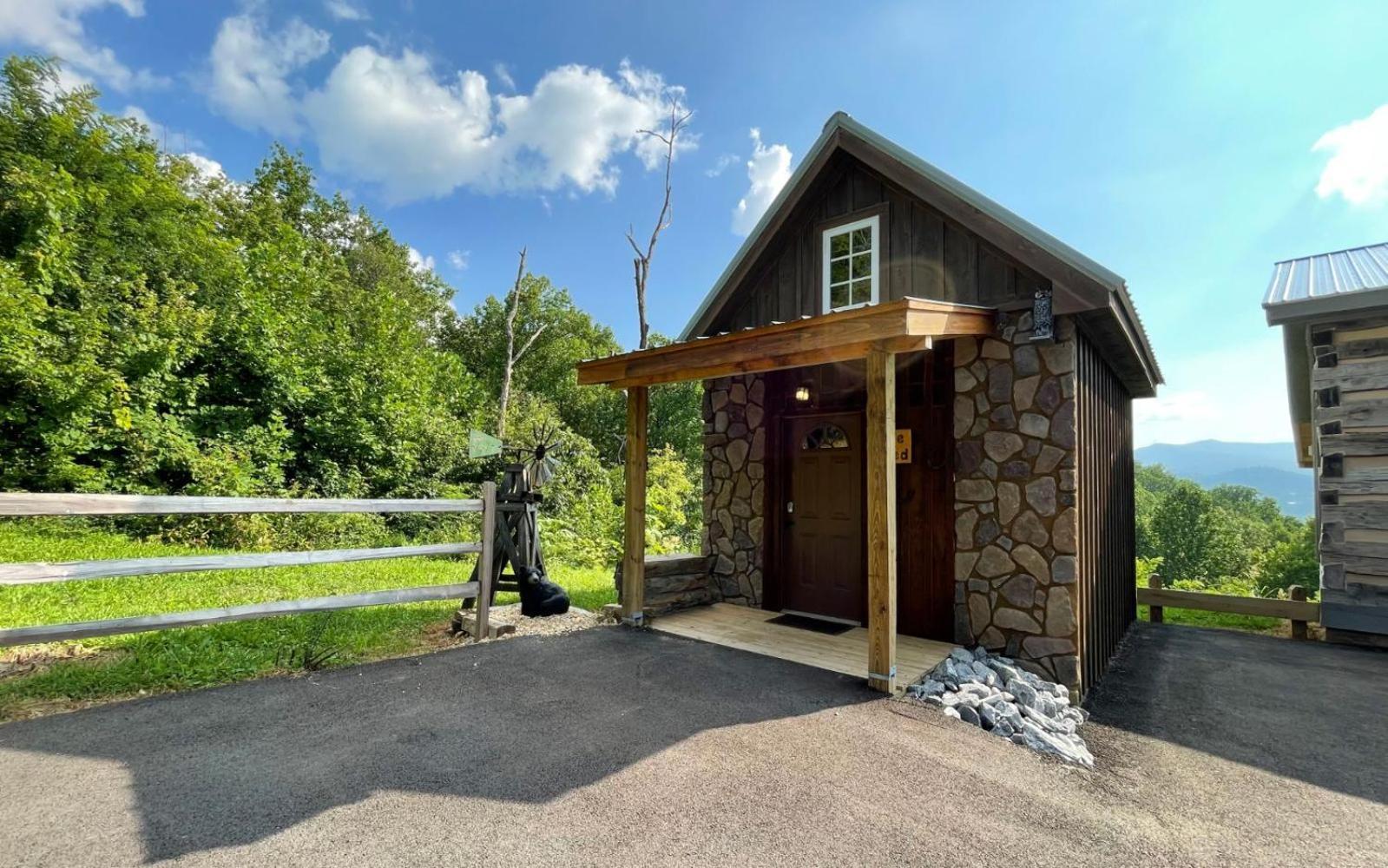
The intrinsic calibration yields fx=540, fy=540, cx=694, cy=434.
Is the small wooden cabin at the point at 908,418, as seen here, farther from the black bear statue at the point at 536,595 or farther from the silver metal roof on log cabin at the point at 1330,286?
the silver metal roof on log cabin at the point at 1330,286

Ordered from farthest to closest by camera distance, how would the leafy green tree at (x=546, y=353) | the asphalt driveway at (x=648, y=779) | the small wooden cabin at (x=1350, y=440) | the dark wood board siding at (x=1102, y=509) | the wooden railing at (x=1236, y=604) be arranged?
the leafy green tree at (x=546, y=353) < the wooden railing at (x=1236, y=604) < the small wooden cabin at (x=1350, y=440) < the dark wood board siding at (x=1102, y=509) < the asphalt driveway at (x=648, y=779)

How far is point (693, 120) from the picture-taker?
15.1 m

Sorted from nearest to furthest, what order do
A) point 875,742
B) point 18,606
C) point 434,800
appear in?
point 434,800 → point 875,742 → point 18,606

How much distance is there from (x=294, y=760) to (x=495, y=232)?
746 inches

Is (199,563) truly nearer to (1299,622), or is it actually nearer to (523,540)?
(523,540)

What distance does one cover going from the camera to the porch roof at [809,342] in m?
3.70

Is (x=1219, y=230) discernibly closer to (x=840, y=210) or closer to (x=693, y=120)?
(x=840, y=210)

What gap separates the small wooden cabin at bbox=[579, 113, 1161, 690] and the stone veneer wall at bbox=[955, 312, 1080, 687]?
0.01 meters

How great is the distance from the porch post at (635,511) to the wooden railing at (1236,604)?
7227mm

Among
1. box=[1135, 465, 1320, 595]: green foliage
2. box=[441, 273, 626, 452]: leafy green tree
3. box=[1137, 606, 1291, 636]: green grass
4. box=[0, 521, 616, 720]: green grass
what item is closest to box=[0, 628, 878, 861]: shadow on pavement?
box=[0, 521, 616, 720]: green grass

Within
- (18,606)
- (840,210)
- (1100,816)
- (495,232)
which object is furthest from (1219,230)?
(495,232)

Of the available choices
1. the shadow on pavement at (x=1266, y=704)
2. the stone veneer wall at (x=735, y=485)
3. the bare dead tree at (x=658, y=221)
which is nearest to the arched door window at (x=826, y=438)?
the stone veneer wall at (x=735, y=485)

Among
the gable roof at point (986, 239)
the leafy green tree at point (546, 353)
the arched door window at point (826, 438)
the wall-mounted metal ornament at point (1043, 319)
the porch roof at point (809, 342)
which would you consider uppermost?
the leafy green tree at point (546, 353)

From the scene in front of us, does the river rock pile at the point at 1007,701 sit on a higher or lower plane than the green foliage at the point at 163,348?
lower
